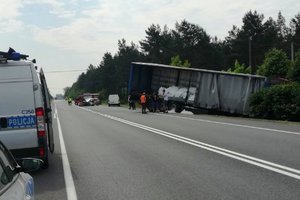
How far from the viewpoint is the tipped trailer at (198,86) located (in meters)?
34.8

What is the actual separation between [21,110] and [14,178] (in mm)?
5885

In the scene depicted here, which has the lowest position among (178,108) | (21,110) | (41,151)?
(178,108)

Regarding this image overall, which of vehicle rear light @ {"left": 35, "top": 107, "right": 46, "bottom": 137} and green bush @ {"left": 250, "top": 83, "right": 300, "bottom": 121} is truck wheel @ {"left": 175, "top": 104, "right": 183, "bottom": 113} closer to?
green bush @ {"left": 250, "top": 83, "right": 300, "bottom": 121}

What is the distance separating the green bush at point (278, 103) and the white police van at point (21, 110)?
64.2 ft

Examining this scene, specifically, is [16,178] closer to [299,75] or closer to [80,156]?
[80,156]

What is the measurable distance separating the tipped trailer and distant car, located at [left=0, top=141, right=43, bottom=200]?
30093 millimetres

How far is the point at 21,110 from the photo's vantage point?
10070 millimetres

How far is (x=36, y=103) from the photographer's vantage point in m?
10.1

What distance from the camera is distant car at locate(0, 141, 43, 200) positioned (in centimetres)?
383

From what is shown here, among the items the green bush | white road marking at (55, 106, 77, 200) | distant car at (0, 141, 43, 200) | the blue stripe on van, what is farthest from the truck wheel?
distant car at (0, 141, 43, 200)

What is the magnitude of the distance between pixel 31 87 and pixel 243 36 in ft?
303

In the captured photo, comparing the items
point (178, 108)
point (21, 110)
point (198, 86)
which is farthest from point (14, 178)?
point (178, 108)

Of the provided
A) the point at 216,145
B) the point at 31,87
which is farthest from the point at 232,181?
the point at 216,145

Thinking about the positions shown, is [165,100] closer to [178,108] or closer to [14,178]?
[178,108]
